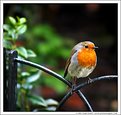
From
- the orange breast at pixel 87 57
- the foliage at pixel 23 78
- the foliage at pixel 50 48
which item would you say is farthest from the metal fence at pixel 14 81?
the foliage at pixel 50 48

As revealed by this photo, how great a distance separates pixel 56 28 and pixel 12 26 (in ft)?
8.02

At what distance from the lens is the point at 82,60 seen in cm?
202

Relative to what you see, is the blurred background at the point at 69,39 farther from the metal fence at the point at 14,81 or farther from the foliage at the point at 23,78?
the metal fence at the point at 14,81

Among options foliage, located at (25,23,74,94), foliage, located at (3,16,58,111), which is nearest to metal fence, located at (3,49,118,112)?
foliage, located at (3,16,58,111)

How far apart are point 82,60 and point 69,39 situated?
7.79ft

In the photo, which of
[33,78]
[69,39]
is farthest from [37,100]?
[69,39]

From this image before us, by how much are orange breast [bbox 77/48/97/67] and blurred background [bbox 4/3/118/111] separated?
1.53 meters

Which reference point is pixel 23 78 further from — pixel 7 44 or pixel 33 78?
pixel 7 44

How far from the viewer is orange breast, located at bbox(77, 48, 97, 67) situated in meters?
1.94

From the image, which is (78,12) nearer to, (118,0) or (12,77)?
(118,0)

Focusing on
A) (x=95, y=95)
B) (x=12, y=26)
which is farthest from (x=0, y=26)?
(x=95, y=95)

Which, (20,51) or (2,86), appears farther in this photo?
(20,51)

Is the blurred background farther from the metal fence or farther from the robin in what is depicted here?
the metal fence

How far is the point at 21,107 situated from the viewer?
2.25m
